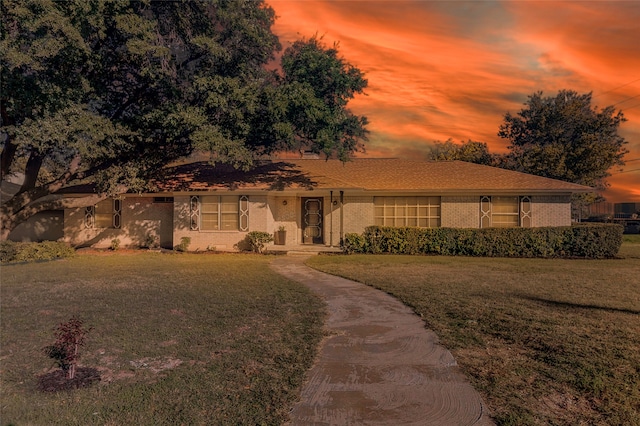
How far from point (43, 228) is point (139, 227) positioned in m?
5.92

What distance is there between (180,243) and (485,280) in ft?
47.0

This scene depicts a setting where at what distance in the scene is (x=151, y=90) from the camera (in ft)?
61.8

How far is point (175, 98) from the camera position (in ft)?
59.5

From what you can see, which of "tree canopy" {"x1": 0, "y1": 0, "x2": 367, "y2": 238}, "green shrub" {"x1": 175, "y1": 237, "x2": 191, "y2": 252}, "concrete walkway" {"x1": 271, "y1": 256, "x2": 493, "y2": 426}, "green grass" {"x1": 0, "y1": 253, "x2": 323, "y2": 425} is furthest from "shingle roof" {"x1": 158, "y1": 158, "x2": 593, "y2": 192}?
"concrete walkway" {"x1": 271, "y1": 256, "x2": 493, "y2": 426}

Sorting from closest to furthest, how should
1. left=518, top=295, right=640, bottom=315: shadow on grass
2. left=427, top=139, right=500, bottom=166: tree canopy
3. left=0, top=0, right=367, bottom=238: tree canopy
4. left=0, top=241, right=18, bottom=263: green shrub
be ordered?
left=518, top=295, right=640, bottom=315: shadow on grass
left=0, top=0, right=367, bottom=238: tree canopy
left=0, top=241, right=18, bottom=263: green shrub
left=427, top=139, right=500, bottom=166: tree canopy

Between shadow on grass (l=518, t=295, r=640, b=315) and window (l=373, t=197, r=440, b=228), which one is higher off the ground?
window (l=373, t=197, r=440, b=228)

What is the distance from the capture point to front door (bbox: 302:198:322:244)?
73.8ft

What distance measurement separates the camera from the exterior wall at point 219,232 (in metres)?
20.6

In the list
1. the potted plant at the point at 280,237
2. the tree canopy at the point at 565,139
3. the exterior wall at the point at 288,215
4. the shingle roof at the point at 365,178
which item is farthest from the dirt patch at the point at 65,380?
the tree canopy at the point at 565,139

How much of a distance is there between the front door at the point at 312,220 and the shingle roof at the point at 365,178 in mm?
1326

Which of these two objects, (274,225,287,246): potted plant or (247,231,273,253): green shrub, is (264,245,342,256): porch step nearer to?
(247,231,273,253): green shrub

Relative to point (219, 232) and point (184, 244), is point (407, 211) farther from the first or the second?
point (184, 244)

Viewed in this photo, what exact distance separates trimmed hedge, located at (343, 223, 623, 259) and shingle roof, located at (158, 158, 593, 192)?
284cm

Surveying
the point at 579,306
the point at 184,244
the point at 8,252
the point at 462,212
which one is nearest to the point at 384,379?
the point at 579,306
